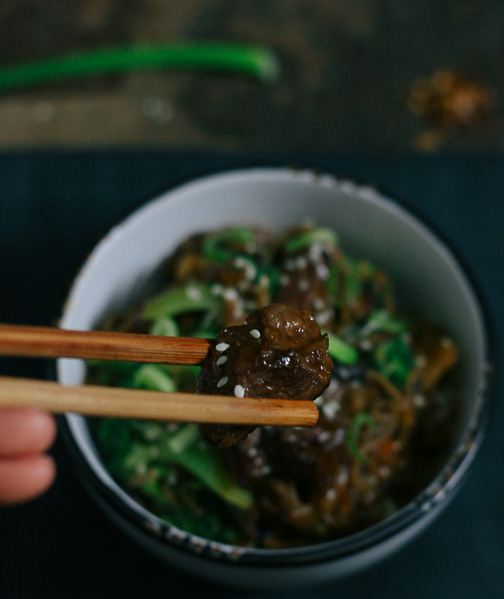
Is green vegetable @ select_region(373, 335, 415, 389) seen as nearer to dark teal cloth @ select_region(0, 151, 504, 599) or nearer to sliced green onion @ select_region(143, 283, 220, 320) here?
dark teal cloth @ select_region(0, 151, 504, 599)

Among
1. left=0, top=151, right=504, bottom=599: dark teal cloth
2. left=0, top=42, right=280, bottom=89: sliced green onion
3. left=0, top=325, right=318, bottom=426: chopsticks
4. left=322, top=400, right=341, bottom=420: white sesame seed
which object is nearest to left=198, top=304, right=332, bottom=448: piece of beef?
left=0, top=325, right=318, bottom=426: chopsticks

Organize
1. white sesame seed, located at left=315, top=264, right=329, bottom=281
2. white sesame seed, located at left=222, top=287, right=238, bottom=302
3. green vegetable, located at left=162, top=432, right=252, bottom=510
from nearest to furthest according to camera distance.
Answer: green vegetable, located at left=162, top=432, right=252, bottom=510 → white sesame seed, located at left=222, top=287, right=238, bottom=302 → white sesame seed, located at left=315, top=264, right=329, bottom=281

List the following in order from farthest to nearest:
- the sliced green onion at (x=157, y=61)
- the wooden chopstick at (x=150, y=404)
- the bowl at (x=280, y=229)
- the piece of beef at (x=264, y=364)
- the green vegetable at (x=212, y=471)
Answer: the sliced green onion at (x=157, y=61)
the green vegetable at (x=212, y=471)
the bowl at (x=280, y=229)
the piece of beef at (x=264, y=364)
the wooden chopstick at (x=150, y=404)

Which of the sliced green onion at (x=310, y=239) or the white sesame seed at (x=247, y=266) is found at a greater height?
the sliced green onion at (x=310, y=239)

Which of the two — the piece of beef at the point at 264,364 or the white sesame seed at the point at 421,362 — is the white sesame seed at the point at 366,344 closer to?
the white sesame seed at the point at 421,362

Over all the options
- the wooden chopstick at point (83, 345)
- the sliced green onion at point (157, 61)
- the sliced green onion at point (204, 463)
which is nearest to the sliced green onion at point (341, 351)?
the sliced green onion at point (204, 463)

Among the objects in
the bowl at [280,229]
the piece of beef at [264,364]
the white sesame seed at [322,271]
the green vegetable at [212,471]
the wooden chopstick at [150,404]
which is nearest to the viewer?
the wooden chopstick at [150,404]

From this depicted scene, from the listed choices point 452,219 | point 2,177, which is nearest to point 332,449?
point 452,219

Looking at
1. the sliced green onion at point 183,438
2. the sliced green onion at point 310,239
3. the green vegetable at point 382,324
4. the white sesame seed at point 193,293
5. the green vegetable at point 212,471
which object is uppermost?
the sliced green onion at point 310,239
